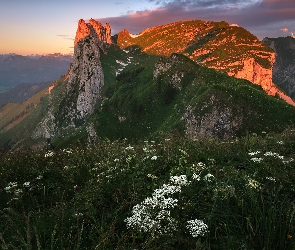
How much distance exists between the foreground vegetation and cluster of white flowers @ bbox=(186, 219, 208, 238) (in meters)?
0.02

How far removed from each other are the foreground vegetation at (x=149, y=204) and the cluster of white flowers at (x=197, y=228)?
0.02 meters

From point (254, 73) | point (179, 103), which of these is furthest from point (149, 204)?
point (254, 73)

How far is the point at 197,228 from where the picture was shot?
4.11 m

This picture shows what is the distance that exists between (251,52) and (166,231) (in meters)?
200

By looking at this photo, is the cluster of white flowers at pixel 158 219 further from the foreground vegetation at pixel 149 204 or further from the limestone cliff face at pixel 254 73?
the limestone cliff face at pixel 254 73

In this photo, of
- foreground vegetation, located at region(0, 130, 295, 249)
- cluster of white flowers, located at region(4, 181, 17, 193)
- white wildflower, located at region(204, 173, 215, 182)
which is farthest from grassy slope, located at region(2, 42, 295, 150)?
white wildflower, located at region(204, 173, 215, 182)

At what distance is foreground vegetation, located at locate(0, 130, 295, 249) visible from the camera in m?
3.87

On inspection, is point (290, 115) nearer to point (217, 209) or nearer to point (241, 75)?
point (217, 209)

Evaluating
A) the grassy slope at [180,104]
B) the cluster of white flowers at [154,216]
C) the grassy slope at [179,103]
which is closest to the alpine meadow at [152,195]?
the cluster of white flowers at [154,216]

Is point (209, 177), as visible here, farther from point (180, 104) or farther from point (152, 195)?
point (180, 104)

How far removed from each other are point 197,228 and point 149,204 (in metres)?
1.04

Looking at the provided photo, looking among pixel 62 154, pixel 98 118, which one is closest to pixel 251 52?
pixel 98 118

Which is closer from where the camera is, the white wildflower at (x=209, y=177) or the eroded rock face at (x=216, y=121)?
the white wildflower at (x=209, y=177)

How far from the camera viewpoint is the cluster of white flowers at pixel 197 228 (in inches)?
158
